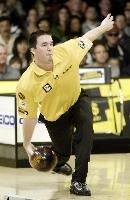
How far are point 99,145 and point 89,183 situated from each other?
1.74 meters

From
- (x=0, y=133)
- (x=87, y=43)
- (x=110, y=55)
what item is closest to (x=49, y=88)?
(x=87, y=43)

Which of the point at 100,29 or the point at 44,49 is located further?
the point at 100,29

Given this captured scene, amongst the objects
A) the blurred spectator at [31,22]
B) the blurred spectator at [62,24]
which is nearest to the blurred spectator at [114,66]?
the blurred spectator at [62,24]

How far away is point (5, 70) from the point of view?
9.34 m

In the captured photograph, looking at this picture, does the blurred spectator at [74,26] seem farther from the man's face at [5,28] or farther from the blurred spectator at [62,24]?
the man's face at [5,28]

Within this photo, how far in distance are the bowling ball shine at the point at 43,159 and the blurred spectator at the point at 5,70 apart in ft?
9.29

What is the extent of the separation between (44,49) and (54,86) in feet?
1.07

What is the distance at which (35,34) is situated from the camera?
607cm

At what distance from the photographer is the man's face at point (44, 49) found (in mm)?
5988

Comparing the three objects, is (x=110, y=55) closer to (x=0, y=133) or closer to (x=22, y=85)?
(x=0, y=133)

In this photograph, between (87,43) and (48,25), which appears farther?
(48,25)

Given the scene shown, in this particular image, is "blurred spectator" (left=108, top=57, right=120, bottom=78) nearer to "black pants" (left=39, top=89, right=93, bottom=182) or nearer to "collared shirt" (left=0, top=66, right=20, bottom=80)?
"collared shirt" (left=0, top=66, right=20, bottom=80)

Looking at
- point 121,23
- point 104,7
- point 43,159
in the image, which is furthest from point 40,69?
point 104,7

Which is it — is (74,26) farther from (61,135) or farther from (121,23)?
(61,135)
